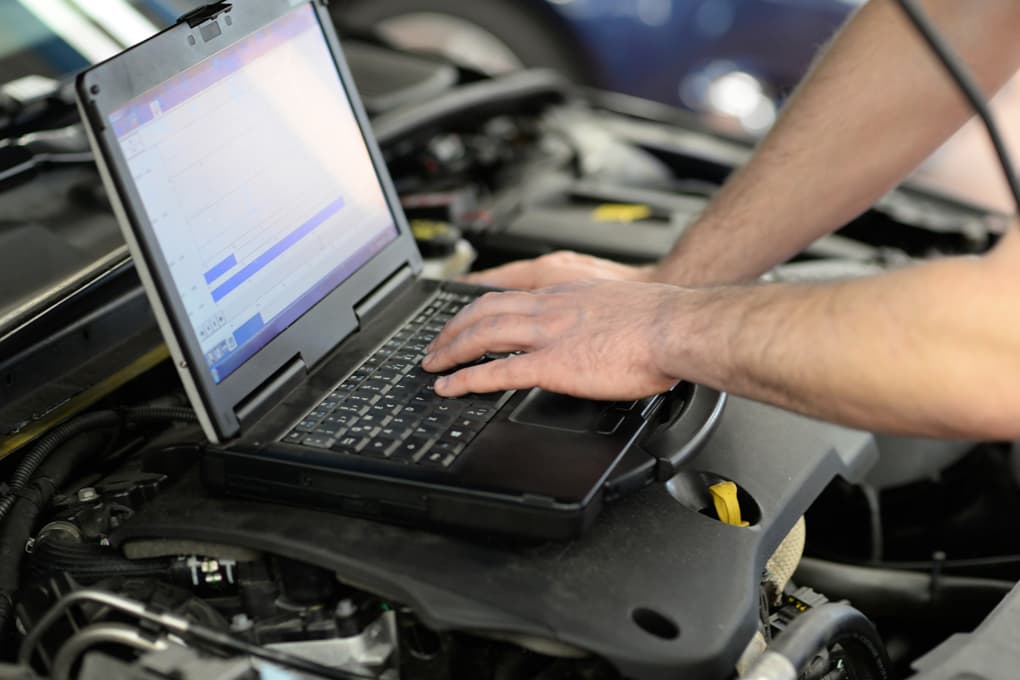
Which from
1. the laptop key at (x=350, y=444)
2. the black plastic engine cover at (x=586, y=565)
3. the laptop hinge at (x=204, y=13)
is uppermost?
the laptop hinge at (x=204, y=13)

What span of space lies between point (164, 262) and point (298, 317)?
188 millimetres

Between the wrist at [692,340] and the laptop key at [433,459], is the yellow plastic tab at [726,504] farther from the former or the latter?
the laptop key at [433,459]

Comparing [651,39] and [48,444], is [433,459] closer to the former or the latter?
[48,444]

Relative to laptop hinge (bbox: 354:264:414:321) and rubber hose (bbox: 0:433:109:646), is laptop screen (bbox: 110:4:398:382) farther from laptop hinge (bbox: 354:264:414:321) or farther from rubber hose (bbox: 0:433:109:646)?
rubber hose (bbox: 0:433:109:646)

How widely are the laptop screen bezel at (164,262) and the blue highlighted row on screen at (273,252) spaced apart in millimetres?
61

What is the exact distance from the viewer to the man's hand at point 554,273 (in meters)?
1.28

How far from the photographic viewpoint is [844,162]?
1.26 meters

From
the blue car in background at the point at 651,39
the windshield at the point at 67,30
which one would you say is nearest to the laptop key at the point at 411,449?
the windshield at the point at 67,30

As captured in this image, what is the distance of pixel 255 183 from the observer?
1.02 m

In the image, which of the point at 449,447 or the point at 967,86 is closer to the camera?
the point at 967,86

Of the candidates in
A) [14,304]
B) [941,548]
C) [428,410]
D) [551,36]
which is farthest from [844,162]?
[551,36]

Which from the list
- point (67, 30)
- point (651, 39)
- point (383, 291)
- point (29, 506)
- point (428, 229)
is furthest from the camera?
point (651, 39)

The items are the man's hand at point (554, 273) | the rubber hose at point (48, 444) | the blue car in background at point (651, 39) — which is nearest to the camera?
the rubber hose at point (48, 444)

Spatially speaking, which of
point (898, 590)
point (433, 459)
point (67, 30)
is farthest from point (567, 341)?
point (67, 30)
